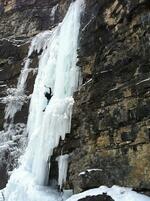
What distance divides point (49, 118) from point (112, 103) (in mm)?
2739

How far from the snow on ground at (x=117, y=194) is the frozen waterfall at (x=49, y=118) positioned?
1580mm

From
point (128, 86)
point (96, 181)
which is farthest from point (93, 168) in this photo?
point (128, 86)

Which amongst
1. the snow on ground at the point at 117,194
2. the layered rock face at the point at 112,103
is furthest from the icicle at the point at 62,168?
the snow on ground at the point at 117,194

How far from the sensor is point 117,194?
355 inches

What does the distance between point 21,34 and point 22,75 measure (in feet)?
10.3

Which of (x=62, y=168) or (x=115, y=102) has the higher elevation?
(x=115, y=102)

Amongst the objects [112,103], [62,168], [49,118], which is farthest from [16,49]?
[112,103]

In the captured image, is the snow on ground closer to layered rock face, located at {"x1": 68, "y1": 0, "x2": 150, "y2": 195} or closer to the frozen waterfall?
layered rock face, located at {"x1": 68, "y1": 0, "x2": 150, "y2": 195}

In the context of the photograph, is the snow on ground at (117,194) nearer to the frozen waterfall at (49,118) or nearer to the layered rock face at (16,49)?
the frozen waterfall at (49,118)

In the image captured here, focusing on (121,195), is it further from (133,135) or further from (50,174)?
(50,174)

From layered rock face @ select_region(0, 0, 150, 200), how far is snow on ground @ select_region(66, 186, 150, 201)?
6.2 inches

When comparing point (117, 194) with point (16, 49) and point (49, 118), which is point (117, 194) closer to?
point (49, 118)

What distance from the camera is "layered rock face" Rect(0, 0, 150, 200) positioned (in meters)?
9.35

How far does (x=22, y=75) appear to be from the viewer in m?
17.8
